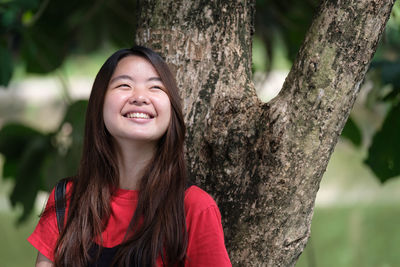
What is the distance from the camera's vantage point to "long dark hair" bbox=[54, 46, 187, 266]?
118 centimetres

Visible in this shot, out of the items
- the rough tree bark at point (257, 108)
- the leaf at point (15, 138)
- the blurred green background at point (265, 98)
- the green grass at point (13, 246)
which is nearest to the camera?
the rough tree bark at point (257, 108)

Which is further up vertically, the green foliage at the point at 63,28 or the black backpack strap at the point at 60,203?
the green foliage at the point at 63,28

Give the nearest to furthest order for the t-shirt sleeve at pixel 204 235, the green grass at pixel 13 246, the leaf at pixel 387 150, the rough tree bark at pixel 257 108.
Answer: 1. the t-shirt sleeve at pixel 204 235
2. the rough tree bark at pixel 257 108
3. the leaf at pixel 387 150
4. the green grass at pixel 13 246

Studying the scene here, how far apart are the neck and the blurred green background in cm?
51

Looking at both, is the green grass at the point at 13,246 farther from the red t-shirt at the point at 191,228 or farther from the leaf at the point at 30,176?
the red t-shirt at the point at 191,228

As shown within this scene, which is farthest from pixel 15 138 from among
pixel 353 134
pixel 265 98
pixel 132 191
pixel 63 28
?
pixel 265 98

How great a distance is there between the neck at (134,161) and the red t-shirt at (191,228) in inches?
0.8

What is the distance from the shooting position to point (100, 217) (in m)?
1.26

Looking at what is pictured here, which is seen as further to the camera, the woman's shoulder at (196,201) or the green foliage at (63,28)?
the green foliage at (63,28)

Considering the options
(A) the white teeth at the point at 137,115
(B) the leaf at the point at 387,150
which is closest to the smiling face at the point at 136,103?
(A) the white teeth at the point at 137,115

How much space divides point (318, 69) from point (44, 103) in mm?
6969

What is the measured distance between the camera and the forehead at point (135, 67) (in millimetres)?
1249

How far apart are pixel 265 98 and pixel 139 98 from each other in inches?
224

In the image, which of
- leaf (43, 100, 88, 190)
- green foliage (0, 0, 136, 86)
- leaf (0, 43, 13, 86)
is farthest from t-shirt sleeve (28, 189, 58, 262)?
green foliage (0, 0, 136, 86)
